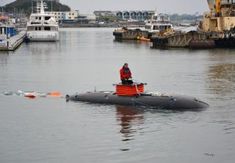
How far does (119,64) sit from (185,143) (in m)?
32.0

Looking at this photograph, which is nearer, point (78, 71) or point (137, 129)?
point (137, 129)

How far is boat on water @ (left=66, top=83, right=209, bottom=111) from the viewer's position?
81.8ft

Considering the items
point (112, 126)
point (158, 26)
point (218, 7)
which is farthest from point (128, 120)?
point (158, 26)

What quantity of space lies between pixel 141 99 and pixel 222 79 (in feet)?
43.0

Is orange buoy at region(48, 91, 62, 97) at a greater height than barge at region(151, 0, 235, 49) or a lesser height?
lesser

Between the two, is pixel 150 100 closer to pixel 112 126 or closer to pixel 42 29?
pixel 112 126

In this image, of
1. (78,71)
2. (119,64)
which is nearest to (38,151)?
(78,71)

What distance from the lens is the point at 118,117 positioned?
80.1 ft

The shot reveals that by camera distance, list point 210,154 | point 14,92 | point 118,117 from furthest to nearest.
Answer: point 14,92 → point 118,117 → point 210,154

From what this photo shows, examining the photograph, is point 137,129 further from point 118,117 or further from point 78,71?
point 78,71

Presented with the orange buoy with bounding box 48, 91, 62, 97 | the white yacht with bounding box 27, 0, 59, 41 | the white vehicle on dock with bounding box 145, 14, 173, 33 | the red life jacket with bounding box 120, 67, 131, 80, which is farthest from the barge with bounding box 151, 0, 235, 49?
the red life jacket with bounding box 120, 67, 131, 80

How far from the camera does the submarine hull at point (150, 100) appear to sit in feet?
81.7

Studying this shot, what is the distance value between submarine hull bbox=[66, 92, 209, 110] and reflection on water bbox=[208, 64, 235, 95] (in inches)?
244

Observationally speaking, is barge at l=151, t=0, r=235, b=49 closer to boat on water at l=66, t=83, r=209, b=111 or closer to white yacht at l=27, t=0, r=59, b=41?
white yacht at l=27, t=0, r=59, b=41
